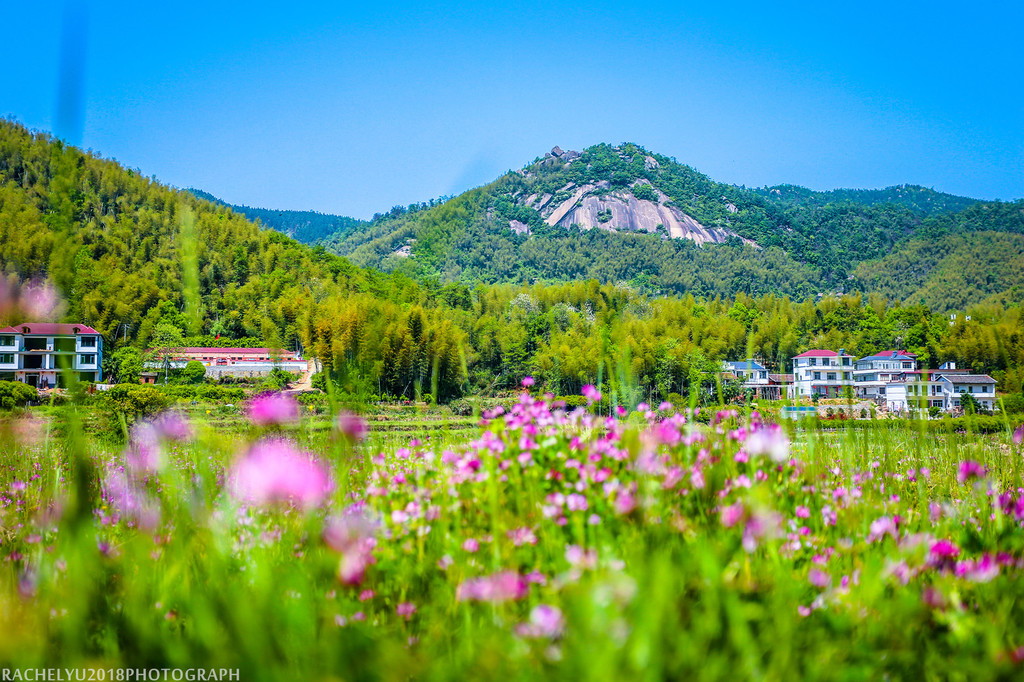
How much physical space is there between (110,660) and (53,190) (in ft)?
3.40

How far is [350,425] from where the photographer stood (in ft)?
6.76

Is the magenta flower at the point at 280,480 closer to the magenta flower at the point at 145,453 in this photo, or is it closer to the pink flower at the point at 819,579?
the magenta flower at the point at 145,453

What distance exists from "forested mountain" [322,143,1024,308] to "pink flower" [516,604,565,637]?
114 metres

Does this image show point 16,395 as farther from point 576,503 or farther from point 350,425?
point 576,503

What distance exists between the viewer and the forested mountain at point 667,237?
12762 cm

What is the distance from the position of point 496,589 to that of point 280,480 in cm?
83

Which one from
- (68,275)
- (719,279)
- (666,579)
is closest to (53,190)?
Answer: (68,275)

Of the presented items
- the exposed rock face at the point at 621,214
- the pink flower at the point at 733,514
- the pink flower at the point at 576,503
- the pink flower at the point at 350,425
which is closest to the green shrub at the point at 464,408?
the pink flower at the point at 350,425

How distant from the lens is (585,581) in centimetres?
127

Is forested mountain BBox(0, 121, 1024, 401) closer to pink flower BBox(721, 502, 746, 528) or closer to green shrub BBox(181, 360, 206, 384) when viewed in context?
green shrub BBox(181, 360, 206, 384)

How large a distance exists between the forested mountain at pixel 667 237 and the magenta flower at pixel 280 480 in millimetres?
112861

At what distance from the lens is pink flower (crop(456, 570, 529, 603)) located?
45.8 inches

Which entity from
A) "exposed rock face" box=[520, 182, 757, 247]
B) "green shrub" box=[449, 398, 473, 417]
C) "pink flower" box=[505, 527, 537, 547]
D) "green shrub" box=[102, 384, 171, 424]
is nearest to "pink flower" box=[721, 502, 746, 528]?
"pink flower" box=[505, 527, 537, 547]

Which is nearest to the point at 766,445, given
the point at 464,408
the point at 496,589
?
the point at 496,589
